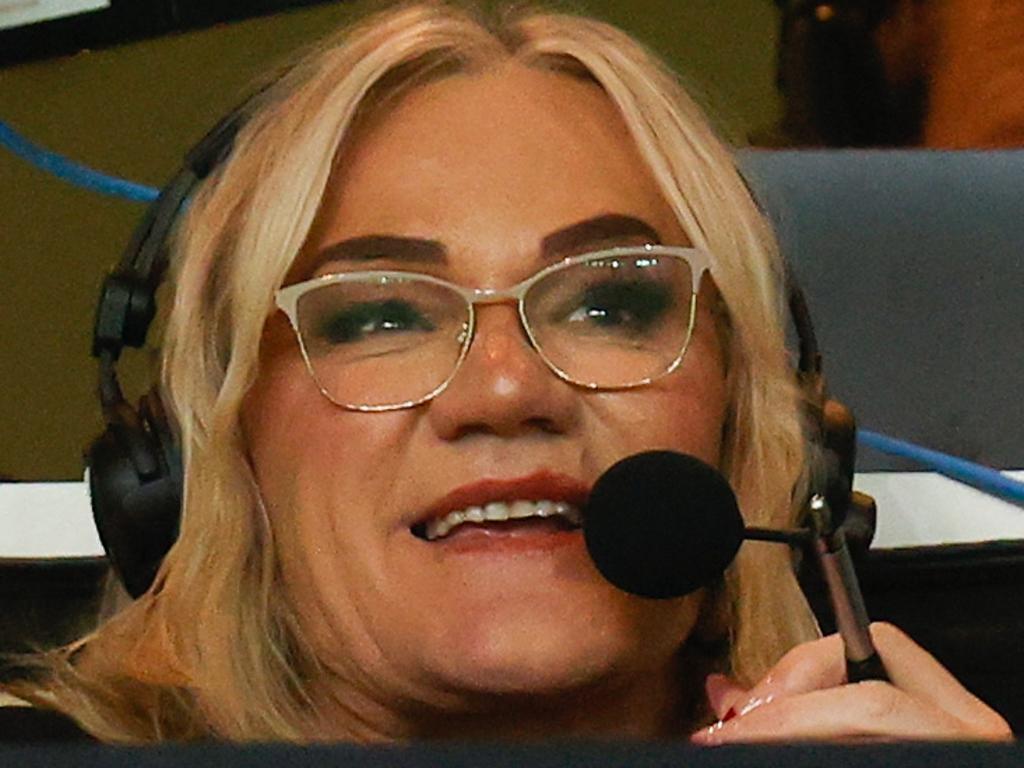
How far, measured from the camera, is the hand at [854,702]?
737 mm

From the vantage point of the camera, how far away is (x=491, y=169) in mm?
994

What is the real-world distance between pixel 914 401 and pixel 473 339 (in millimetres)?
640

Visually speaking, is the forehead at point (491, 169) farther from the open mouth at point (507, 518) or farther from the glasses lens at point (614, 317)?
the open mouth at point (507, 518)

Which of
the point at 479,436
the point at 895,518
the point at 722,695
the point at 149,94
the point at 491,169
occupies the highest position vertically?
the point at 491,169

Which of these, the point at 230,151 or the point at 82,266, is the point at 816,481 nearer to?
the point at 230,151

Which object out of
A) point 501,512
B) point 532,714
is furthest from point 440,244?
point 532,714

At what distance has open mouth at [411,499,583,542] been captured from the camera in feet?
3.02

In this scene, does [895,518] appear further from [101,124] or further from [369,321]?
[101,124]

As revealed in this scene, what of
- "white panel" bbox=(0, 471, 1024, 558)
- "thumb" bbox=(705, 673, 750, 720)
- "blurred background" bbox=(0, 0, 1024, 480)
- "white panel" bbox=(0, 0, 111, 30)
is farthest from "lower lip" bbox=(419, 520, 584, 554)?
"white panel" bbox=(0, 0, 111, 30)

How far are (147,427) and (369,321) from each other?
6.2 inches

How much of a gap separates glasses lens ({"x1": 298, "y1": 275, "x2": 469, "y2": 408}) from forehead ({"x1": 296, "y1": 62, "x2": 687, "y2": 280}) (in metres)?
0.04

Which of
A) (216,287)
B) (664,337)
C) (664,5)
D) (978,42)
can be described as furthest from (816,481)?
(664,5)

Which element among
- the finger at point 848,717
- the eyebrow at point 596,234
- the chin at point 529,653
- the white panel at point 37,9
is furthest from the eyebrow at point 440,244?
the white panel at point 37,9

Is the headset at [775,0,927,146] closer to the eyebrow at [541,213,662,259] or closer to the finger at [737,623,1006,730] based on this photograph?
the eyebrow at [541,213,662,259]
